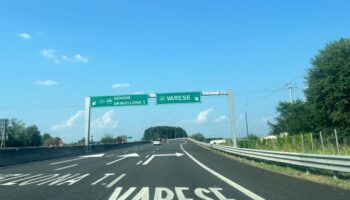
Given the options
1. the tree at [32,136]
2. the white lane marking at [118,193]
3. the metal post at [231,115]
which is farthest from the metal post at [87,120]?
the tree at [32,136]

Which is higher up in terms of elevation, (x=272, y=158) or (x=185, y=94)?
(x=185, y=94)

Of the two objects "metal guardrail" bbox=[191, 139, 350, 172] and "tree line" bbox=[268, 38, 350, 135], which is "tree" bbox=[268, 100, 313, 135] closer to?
"tree line" bbox=[268, 38, 350, 135]

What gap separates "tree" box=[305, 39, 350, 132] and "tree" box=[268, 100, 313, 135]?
3077 mm

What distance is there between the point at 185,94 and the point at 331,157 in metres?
38.7

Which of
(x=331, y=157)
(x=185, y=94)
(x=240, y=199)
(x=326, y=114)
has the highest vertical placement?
(x=185, y=94)

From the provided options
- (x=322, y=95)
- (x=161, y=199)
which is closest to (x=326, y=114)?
(x=322, y=95)

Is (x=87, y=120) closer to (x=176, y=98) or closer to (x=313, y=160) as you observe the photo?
(x=176, y=98)

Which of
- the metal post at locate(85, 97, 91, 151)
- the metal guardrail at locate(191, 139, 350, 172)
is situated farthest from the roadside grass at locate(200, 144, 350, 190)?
the metal post at locate(85, 97, 91, 151)

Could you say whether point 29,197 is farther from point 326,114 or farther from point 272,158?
point 326,114

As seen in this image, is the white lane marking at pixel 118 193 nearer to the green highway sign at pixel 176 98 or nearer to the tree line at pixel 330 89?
the tree line at pixel 330 89

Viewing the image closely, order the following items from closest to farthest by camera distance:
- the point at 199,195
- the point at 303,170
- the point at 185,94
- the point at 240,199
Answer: the point at 240,199
the point at 199,195
the point at 303,170
the point at 185,94

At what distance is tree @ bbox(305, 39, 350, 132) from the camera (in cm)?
3850

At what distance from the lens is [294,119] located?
2373 inches

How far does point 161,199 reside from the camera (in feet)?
35.9
